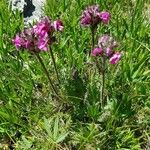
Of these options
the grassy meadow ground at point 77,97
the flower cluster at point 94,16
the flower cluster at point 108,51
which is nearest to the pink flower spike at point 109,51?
the flower cluster at point 108,51

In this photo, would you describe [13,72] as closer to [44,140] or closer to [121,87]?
[44,140]

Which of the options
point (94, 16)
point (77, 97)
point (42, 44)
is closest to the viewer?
point (42, 44)

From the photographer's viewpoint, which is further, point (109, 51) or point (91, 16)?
point (91, 16)

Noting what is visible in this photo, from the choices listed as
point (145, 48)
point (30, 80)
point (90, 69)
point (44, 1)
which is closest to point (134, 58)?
point (145, 48)

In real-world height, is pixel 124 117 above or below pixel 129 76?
below

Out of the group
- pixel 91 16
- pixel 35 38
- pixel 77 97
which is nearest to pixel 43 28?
pixel 35 38

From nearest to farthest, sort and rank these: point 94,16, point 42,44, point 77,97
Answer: point 42,44
point 94,16
point 77,97

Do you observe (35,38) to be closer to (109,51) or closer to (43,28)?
(43,28)

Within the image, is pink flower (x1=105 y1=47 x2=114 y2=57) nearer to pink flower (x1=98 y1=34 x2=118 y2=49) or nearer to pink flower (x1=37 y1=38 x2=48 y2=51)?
pink flower (x1=98 y1=34 x2=118 y2=49)
